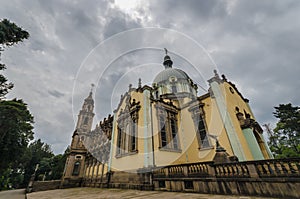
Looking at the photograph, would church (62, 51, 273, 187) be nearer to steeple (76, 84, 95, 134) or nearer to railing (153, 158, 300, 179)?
railing (153, 158, 300, 179)

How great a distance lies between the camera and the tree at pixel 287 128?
2030 cm

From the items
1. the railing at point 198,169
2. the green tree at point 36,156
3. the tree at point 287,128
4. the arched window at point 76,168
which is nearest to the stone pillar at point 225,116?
the railing at point 198,169

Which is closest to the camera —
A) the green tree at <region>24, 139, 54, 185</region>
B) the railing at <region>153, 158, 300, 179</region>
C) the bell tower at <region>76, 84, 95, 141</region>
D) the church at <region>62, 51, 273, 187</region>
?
the railing at <region>153, 158, 300, 179</region>

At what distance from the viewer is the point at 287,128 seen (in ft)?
68.9

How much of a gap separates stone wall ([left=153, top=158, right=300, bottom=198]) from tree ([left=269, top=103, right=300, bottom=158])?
22.0 m

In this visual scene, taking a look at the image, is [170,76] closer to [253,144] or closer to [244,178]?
[253,144]

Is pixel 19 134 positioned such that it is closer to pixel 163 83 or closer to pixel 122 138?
pixel 122 138

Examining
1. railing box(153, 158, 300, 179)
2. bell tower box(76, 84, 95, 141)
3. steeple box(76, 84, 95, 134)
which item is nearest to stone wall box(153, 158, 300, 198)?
railing box(153, 158, 300, 179)

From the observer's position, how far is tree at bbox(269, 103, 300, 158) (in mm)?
20297

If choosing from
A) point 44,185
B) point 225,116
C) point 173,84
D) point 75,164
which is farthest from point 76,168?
point 225,116

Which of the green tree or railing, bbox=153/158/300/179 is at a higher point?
the green tree

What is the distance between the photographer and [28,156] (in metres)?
33.9

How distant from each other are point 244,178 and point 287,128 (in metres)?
25.0

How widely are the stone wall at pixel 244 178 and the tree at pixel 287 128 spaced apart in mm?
21957
